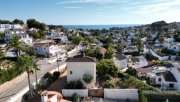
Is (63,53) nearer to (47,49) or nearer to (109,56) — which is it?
(47,49)

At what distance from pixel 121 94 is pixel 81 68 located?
680 cm

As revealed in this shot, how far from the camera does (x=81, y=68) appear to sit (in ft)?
124

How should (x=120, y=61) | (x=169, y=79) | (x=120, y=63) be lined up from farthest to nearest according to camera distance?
(x=120, y=63) < (x=120, y=61) < (x=169, y=79)

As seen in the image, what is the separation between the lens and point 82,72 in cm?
3788

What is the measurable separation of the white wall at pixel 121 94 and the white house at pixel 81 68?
322cm

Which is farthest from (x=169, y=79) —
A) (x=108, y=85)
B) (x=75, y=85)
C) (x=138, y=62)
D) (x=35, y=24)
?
(x=35, y=24)

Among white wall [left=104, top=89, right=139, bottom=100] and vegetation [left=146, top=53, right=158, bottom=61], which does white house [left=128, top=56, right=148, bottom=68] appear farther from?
white wall [left=104, top=89, right=139, bottom=100]

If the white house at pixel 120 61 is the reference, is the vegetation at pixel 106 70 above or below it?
above

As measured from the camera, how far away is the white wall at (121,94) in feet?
116

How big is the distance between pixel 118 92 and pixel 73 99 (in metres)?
6.18

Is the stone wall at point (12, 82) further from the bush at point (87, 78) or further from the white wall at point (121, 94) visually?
the white wall at point (121, 94)

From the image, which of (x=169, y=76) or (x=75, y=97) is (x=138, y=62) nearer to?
(x=169, y=76)

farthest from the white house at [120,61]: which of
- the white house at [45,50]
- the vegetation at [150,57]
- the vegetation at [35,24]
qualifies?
the vegetation at [35,24]

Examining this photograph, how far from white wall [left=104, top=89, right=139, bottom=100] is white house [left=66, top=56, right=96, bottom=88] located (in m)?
3.22
